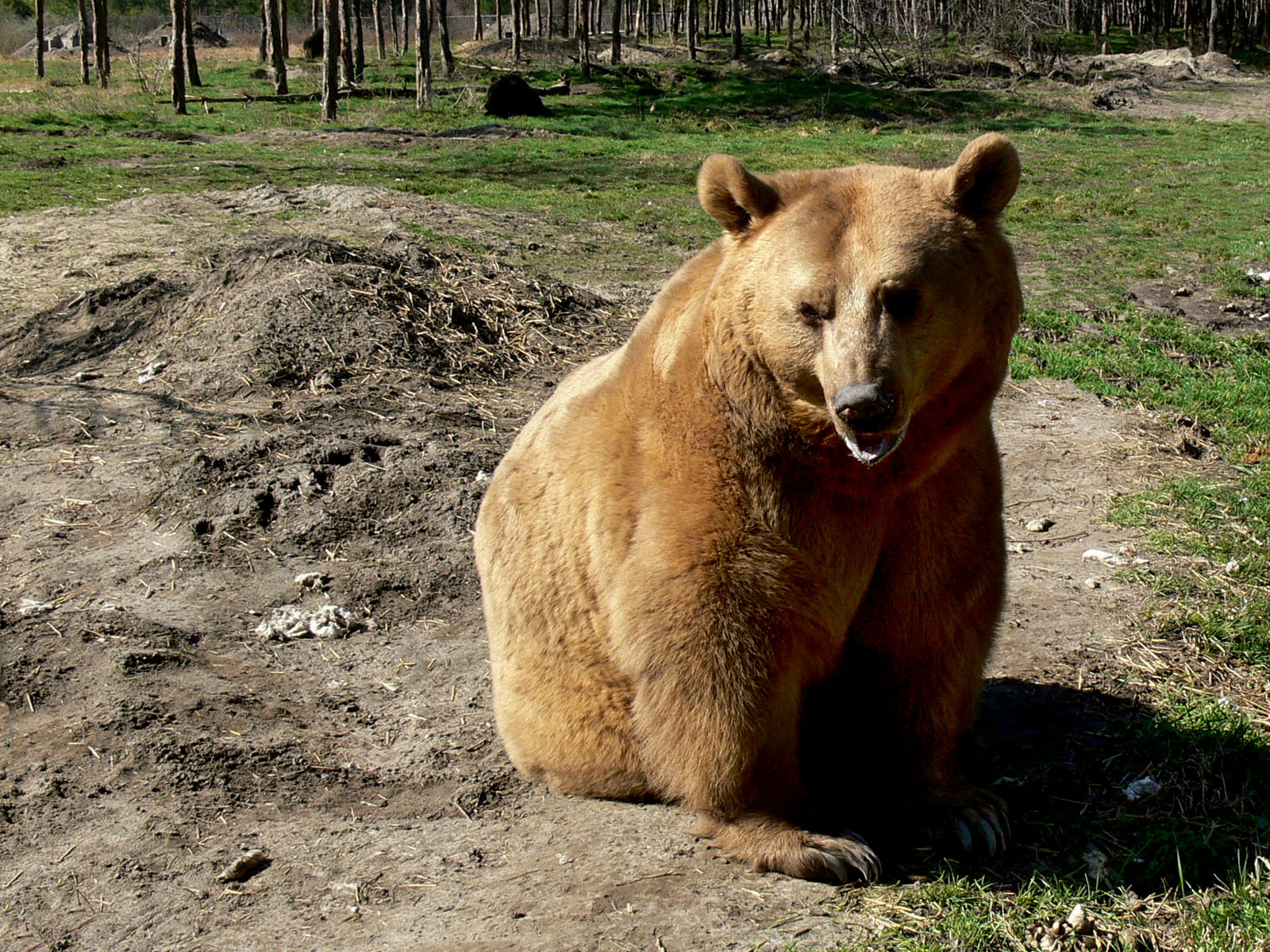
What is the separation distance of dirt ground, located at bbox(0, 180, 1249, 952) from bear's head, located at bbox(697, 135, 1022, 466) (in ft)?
4.66

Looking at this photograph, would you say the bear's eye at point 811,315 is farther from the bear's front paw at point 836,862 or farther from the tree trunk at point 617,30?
the tree trunk at point 617,30

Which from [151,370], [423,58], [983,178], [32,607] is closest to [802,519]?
[983,178]

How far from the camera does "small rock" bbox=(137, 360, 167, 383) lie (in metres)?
7.80

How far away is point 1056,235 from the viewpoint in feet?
43.0

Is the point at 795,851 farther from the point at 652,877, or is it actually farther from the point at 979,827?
the point at 979,827

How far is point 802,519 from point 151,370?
624 centimetres

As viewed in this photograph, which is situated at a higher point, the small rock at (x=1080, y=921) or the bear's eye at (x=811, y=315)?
the bear's eye at (x=811, y=315)

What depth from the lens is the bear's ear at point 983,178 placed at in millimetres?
3039

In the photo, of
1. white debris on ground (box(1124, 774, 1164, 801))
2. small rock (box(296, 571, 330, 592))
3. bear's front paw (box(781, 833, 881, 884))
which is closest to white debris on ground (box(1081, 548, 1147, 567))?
white debris on ground (box(1124, 774, 1164, 801))

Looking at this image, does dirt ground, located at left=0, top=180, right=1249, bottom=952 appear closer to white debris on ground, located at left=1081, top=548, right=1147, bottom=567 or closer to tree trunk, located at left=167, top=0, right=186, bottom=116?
white debris on ground, located at left=1081, top=548, right=1147, bottom=567

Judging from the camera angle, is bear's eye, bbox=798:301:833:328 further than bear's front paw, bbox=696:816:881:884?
No

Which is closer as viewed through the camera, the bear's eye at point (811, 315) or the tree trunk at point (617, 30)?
the bear's eye at point (811, 315)

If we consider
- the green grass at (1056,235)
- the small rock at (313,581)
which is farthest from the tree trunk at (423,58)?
the small rock at (313,581)

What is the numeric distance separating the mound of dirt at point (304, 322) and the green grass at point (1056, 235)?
9.09 ft
